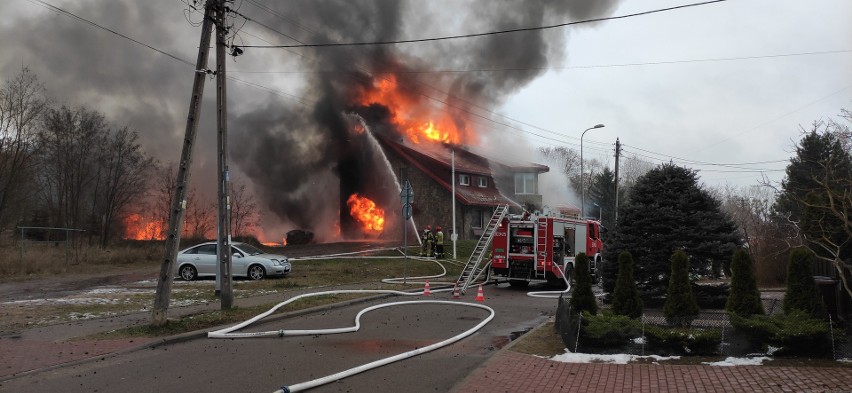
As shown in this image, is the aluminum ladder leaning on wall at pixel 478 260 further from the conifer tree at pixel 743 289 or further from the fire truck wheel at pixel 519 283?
the conifer tree at pixel 743 289

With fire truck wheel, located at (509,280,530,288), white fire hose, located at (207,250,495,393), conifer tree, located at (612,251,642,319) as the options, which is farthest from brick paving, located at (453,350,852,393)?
fire truck wheel, located at (509,280,530,288)

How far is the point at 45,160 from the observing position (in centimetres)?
2958

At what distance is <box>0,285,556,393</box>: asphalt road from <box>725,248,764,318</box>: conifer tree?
10.4 feet

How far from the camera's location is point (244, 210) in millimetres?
37125

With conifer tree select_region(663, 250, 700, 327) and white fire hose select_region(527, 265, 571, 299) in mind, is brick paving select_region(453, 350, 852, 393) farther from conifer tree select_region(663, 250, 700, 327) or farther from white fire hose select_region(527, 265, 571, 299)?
white fire hose select_region(527, 265, 571, 299)

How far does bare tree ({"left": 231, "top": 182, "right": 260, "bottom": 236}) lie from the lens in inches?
1446

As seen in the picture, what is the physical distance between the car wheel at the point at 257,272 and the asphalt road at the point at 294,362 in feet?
24.2

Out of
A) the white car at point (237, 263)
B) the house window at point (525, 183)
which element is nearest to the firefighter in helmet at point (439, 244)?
the white car at point (237, 263)

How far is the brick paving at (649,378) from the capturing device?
5.37m

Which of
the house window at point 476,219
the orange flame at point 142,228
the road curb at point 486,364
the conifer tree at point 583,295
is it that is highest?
the house window at point 476,219

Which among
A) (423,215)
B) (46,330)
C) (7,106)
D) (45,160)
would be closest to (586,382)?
(46,330)

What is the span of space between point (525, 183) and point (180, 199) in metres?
29.4

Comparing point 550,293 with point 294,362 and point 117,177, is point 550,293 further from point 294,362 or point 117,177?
point 117,177

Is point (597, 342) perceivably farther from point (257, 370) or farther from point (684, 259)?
point (257, 370)
